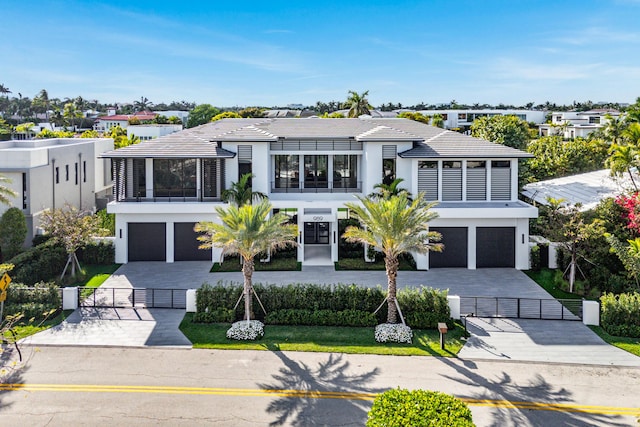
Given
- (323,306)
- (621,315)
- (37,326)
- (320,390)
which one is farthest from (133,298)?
(621,315)

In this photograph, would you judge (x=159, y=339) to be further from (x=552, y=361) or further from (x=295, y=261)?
(x=552, y=361)

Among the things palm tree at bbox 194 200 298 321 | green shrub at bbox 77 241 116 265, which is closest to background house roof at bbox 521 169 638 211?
palm tree at bbox 194 200 298 321

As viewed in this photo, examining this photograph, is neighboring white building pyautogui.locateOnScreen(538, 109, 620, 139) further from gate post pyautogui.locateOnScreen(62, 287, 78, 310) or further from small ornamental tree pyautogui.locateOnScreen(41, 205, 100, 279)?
gate post pyautogui.locateOnScreen(62, 287, 78, 310)

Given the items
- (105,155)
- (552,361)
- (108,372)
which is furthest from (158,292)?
(552,361)

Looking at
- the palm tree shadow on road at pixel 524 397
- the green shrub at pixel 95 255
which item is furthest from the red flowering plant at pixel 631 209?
the green shrub at pixel 95 255

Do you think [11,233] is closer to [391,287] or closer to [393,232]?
[391,287]

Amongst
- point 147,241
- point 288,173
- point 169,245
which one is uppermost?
point 288,173
